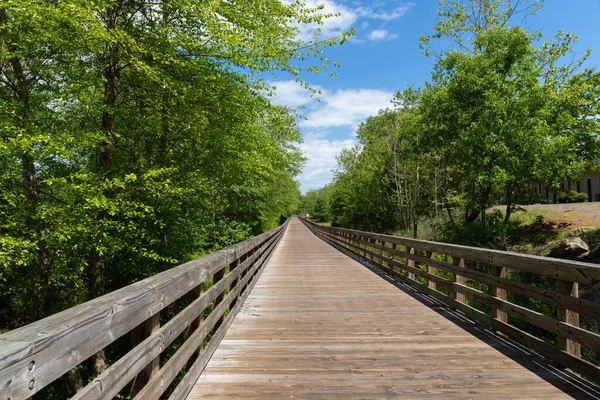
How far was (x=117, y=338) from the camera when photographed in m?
2.06

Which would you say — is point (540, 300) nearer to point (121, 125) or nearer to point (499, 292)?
point (499, 292)

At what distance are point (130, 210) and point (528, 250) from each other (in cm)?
1585

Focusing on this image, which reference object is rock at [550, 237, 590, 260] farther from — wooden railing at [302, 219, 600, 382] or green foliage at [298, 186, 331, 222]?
green foliage at [298, 186, 331, 222]

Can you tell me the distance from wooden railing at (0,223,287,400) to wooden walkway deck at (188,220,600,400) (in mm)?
550

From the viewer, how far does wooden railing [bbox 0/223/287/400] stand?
137 centimetres

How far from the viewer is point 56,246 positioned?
9.46 meters

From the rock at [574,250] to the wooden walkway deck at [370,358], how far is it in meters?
9.86

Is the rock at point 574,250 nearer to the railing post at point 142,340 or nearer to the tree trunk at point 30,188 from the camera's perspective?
the railing post at point 142,340

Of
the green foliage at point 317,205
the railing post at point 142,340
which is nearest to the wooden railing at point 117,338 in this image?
the railing post at point 142,340

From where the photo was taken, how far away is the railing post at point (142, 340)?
7.94ft

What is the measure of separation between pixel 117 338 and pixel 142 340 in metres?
0.53

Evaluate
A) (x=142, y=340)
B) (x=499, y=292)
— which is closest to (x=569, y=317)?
(x=499, y=292)

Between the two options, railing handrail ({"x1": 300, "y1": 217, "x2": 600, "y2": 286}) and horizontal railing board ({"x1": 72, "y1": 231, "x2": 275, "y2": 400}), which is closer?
horizontal railing board ({"x1": 72, "y1": 231, "x2": 275, "y2": 400})

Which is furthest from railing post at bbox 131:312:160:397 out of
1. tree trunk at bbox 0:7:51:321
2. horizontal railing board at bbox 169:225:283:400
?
tree trunk at bbox 0:7:51:321
